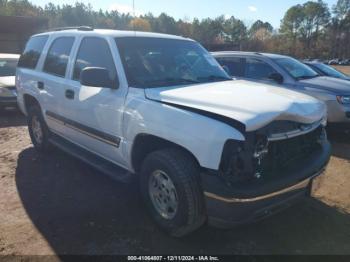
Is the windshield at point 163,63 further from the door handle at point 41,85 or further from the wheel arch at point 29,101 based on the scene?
the wheel arch at point 29,101

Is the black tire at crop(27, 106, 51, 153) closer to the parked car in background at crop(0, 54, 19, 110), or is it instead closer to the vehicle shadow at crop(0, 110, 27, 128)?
the vehicle shadow at crop(0, 110, 27, 128)

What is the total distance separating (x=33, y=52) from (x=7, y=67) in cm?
546

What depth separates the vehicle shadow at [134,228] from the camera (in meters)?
3.60

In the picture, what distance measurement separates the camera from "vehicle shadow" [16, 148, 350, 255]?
11.8 ft

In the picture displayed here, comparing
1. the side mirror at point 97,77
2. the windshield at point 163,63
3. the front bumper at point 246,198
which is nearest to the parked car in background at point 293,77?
the windshield at point 163,63

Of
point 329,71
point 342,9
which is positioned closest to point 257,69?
point 329,71

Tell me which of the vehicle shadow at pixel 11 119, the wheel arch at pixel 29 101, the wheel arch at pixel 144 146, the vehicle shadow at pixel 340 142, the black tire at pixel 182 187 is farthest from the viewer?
the vehicle shadow at pixel 11 119

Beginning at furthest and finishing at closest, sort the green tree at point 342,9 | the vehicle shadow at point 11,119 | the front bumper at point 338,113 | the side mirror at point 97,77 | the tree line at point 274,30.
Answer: the green tree at point 342,9 < the tree line at point 274,30 < the vehicle shadow at point 11,119 < the front bumper at point 338,113 < the side mirror at point 97,77

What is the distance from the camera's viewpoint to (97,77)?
397cm

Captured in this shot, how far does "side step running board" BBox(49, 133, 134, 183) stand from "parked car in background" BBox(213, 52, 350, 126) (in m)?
3.68

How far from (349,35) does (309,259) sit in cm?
10418

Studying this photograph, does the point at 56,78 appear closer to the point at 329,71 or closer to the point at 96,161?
the point at 96,161

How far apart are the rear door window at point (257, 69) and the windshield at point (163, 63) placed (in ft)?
11.7

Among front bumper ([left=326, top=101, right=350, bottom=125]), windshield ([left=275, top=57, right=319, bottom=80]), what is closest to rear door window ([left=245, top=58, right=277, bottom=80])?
windshield ([left=275, top=57, right=319, bottom=80])
